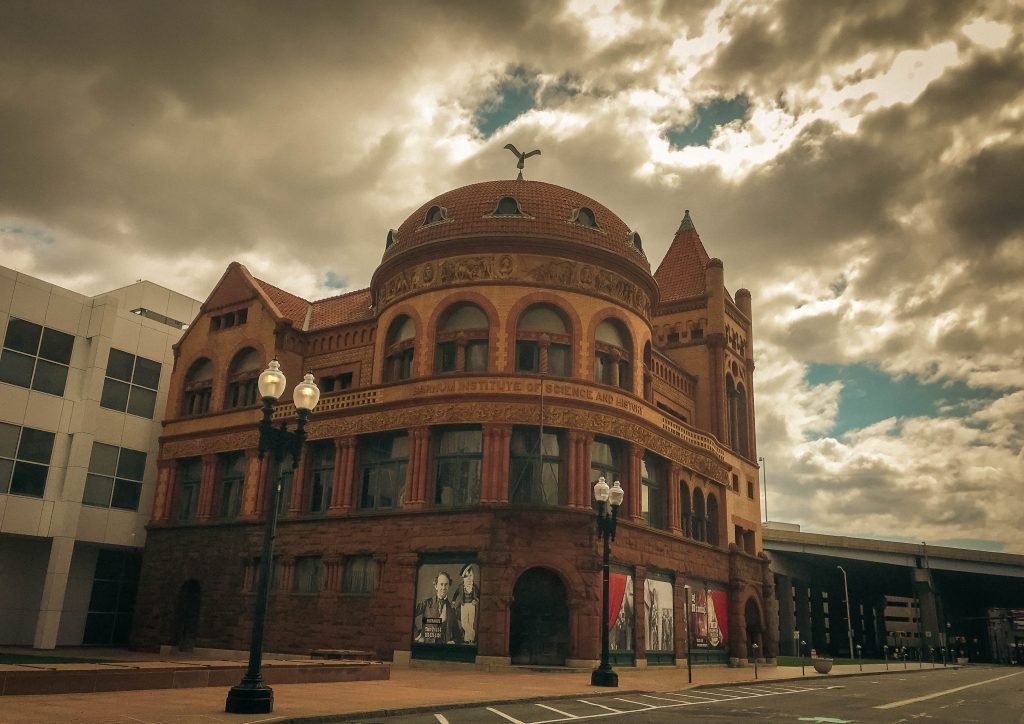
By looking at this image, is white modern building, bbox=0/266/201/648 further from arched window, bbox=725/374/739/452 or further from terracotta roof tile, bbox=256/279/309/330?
arched window, bbox=725/374/739/452

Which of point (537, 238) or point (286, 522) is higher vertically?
point (537, 238)

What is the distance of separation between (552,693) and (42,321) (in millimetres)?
31504

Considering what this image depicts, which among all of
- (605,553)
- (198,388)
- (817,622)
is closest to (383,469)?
(605,553)

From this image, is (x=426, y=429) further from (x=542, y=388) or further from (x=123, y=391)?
Result: (x=123, y=391)

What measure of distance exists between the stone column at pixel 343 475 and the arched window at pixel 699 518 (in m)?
17.1

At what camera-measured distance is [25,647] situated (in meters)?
37.9

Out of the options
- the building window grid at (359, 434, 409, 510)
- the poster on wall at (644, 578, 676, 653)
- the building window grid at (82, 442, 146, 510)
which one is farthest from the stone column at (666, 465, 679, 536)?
the building window grid at (82, 442, 146, 510)

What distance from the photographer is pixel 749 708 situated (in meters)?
19.1

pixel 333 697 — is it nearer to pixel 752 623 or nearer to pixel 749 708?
pixel 749 708

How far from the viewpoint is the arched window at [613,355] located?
3506 centimetres

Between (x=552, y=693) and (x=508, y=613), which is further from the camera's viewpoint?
(x=508, y=613)

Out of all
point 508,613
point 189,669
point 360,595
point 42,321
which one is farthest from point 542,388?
point 42,321

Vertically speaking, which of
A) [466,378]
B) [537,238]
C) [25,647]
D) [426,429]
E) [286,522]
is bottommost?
[25,647]

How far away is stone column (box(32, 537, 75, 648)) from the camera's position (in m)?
36.9
